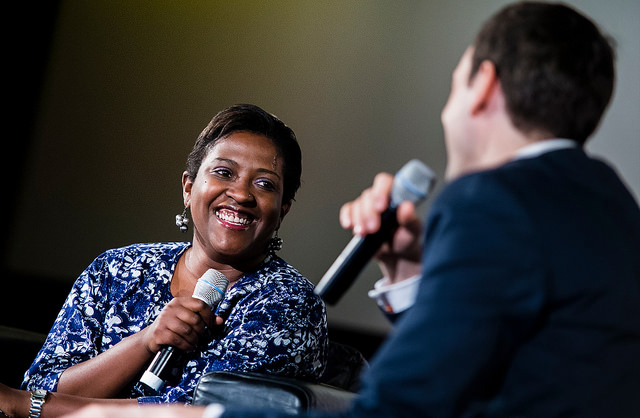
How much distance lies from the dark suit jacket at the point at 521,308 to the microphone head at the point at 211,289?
1.11m

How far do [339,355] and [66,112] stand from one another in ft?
9.99

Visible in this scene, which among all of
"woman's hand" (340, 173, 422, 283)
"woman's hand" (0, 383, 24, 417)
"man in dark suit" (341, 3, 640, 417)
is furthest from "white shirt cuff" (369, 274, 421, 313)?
"woman's hand" (0, 383, 24, 417)

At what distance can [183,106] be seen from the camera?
448cm

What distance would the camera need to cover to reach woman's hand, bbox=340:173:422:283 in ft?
3.56

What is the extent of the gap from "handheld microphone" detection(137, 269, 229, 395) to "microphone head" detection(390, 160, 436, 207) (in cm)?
92

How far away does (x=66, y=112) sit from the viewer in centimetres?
456

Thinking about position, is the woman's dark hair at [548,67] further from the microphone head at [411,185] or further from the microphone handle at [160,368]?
the microphone handle at [160,368]

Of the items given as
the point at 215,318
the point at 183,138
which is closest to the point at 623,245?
the point at 215,318

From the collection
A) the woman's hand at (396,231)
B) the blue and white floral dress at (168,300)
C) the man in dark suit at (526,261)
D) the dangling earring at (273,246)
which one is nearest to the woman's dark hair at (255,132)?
the dangling earring at (273,246)

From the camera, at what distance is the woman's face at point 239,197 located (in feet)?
7.11

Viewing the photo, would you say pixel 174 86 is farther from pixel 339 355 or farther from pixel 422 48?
pixel 339 355

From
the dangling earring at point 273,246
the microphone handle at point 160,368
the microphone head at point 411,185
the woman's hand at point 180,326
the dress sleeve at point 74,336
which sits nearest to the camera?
the microphone head at point 411,185

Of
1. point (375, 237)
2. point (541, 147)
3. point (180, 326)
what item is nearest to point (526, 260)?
point (541, 147)

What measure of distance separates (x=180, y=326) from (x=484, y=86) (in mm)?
1118
